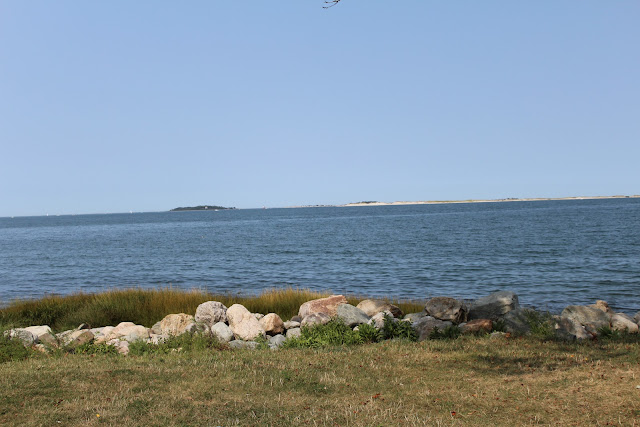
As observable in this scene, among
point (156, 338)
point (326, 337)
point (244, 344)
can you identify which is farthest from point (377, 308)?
point (156, 338)

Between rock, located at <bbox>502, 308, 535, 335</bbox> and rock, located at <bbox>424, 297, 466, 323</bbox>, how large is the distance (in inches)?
65.4

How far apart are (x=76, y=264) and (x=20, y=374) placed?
39.3 m

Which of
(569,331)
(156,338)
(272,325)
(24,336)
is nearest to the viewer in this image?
(569,331)

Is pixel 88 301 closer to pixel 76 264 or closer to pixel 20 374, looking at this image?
pixel 20 374

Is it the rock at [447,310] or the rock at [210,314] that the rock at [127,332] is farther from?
the rock at [447,310]

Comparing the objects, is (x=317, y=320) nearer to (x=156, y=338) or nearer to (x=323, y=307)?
(x=323, y=307)

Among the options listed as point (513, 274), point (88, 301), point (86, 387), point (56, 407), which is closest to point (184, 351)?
point (86, 387)

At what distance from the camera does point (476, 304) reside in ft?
48.8

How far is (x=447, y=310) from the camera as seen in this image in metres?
14.4

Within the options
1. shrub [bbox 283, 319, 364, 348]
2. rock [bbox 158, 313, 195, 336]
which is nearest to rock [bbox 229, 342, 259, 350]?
shrub [bbox 283, 319, 364, 348]

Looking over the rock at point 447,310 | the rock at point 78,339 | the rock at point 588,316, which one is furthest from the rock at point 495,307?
the rock at point 78,339

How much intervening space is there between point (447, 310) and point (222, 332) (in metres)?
6.13

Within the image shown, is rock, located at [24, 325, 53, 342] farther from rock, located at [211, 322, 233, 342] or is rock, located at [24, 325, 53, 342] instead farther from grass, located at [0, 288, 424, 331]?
rock, located at [211, 322, 233, 342]

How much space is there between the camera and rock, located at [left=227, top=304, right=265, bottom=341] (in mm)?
14136
